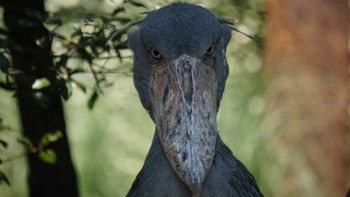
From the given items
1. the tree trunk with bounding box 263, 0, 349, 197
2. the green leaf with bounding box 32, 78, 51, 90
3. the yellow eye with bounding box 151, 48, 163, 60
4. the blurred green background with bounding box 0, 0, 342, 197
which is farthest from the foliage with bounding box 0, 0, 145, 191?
the tree trunk with bounding box 263, 0, 349, 197

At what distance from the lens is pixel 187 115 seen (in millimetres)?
3330

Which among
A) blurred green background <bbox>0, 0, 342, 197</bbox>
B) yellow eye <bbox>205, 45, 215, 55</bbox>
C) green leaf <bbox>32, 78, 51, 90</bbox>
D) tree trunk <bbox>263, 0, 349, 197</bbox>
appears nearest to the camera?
yellow eye <bbox>205, 45, 215, 55</bbox>

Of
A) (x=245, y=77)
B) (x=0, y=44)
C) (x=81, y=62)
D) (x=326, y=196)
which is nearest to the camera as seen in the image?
(x=0, y=44)

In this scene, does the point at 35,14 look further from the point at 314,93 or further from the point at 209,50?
the point at 314,93

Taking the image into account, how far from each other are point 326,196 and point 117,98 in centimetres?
209

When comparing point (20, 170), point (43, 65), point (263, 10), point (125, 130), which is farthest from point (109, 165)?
point (43, 65)

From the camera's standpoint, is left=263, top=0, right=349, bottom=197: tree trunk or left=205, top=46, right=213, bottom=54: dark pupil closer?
left=205, top=46, right=213, bottom=54: dark pupil

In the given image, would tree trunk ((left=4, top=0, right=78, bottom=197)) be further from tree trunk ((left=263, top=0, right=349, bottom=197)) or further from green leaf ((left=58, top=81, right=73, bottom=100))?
tree trunk ((left=263, top=0, right=349, bottom=197))

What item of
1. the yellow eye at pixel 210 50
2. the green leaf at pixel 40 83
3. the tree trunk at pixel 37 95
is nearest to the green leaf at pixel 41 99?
the tree trunk at pixel 37 95

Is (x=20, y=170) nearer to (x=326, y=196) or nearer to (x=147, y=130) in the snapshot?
(x=147, y=130)

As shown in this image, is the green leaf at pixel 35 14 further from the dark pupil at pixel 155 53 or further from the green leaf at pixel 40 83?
the dark pupil at pixel 155 53

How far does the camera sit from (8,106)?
7.80 meters

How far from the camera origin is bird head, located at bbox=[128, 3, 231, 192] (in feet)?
10.7

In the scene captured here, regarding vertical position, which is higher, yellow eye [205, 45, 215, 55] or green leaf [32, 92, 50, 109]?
yellow eye [205, 45, 215, 55]
